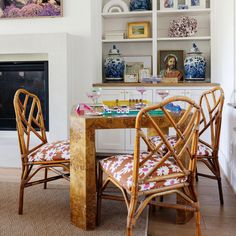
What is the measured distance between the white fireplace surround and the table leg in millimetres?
1720

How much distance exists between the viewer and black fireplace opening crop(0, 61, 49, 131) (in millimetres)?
4035

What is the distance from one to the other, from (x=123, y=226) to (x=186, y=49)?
2.85 meters

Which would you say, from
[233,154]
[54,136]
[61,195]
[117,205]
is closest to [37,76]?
[54,136]

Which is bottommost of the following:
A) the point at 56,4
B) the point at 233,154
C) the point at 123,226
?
the point at 123,226

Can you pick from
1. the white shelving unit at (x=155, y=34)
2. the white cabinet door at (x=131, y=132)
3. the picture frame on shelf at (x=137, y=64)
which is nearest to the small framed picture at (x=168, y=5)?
the white shelving unit at (x=155, y=34)

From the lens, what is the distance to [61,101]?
378 cm

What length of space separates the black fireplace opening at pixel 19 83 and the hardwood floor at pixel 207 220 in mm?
2136

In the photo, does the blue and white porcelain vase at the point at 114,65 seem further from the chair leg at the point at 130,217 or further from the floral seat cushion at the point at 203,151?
the chair leg at the point at 130,217

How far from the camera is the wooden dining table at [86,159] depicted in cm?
198

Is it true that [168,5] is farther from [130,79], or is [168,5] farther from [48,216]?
[48,216]

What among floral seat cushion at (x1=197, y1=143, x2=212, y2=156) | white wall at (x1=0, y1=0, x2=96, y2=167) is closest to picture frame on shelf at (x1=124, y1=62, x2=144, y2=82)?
white wall at (x1=0, y1=0, x2=96, y2=167)

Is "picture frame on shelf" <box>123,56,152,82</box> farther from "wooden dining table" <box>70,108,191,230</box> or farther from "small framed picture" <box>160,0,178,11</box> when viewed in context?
"wooden dining table" <box>70,108,191,230</box>

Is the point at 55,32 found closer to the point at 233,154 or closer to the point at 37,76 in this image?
the point at 37,76

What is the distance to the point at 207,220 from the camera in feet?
7.39
